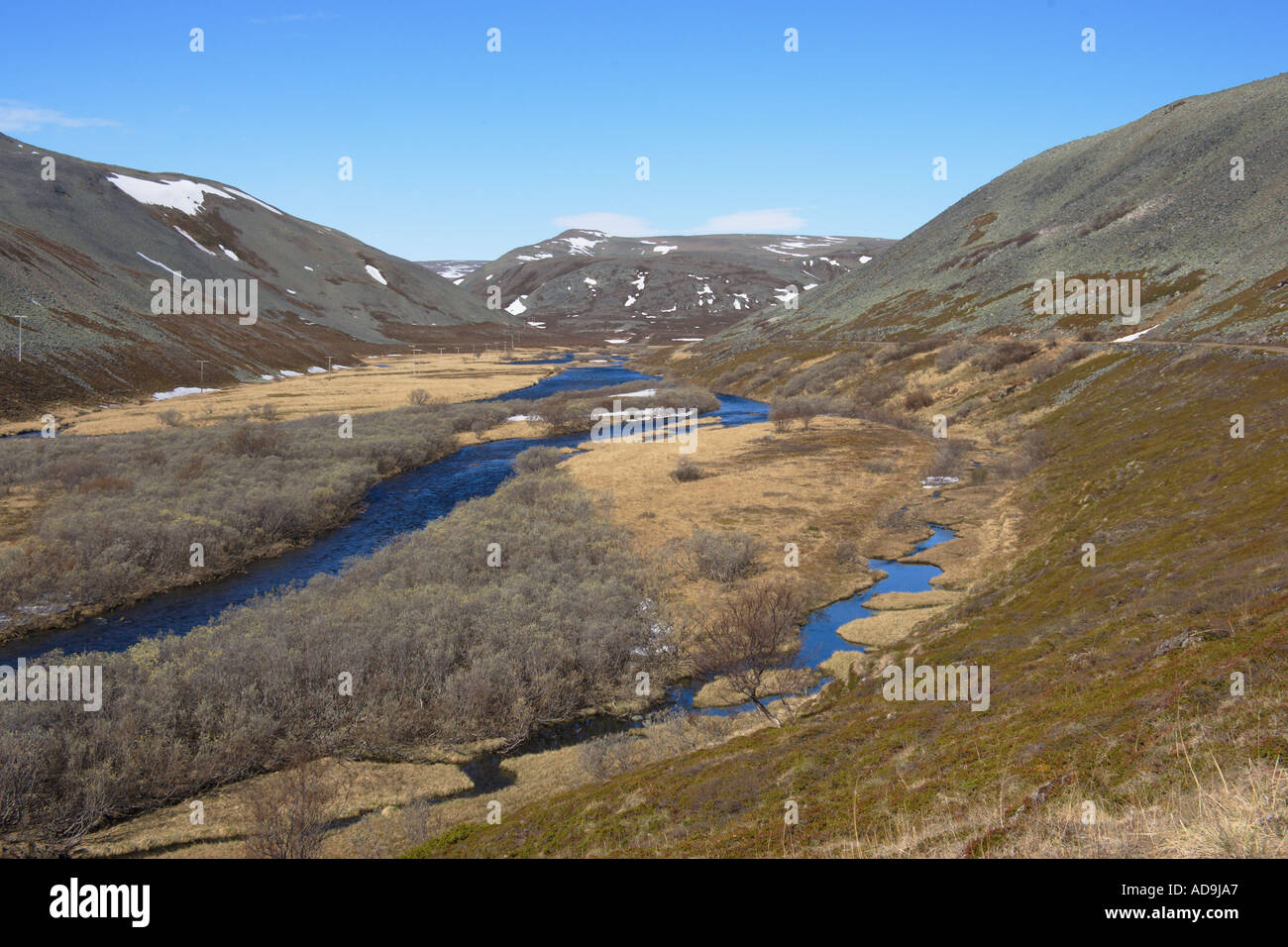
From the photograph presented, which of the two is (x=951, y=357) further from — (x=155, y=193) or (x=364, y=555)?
(x=155, y=193)

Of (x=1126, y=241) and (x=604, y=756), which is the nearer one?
(x=604, y=756)

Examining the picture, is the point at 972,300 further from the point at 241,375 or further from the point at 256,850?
the point at 241,375

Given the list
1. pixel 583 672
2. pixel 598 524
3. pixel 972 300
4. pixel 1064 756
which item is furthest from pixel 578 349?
pixel 1064 756

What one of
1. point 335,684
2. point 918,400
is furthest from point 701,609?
point 918,400

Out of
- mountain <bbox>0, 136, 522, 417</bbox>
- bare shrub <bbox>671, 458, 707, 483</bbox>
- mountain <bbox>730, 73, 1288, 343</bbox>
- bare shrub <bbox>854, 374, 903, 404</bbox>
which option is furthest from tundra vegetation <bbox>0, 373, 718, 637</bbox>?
mountain <bbox>730, 73, 1288, 343</bbox>

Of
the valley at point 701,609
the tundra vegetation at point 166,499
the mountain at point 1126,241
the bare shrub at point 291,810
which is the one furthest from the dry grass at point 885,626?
the mountain at point 1126,241

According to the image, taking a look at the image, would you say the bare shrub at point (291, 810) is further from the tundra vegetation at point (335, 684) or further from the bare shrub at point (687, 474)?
the bare shrub at point (687, 474)

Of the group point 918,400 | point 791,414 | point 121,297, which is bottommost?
point 791,414
